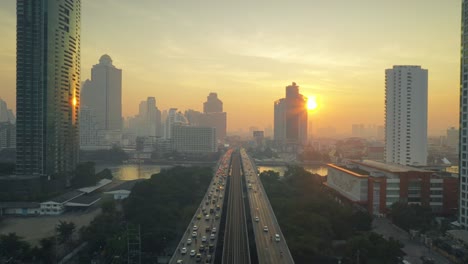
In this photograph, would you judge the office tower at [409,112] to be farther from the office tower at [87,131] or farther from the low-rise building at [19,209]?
the office tower at [87,131]

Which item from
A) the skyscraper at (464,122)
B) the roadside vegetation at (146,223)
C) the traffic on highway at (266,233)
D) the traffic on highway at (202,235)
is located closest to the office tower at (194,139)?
the roadside vegetation at (146,223)

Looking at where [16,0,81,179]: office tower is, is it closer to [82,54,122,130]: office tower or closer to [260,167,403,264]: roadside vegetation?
[260,167,403,264]: roadside vegetation

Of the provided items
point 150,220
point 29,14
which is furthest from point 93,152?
point 150,220

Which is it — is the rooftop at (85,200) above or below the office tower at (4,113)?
below

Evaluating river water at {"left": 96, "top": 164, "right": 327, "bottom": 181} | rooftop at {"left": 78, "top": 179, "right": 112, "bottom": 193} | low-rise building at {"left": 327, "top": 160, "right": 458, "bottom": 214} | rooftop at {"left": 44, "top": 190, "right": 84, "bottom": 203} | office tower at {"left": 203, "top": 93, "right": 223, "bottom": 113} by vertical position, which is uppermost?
office tower at {"left": 203, "top": 93, "right": 223, "bottom": 113}

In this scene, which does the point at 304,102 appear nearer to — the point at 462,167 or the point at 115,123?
the point at 115,123

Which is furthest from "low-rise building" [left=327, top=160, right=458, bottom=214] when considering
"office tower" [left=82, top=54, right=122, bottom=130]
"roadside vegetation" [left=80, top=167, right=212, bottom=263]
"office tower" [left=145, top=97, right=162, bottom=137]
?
"office tower" [left=145, top=97, right=162, bottom=137]

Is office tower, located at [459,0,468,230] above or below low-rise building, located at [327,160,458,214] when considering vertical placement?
above

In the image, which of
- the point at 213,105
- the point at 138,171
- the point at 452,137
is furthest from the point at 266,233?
the point at 213,105
